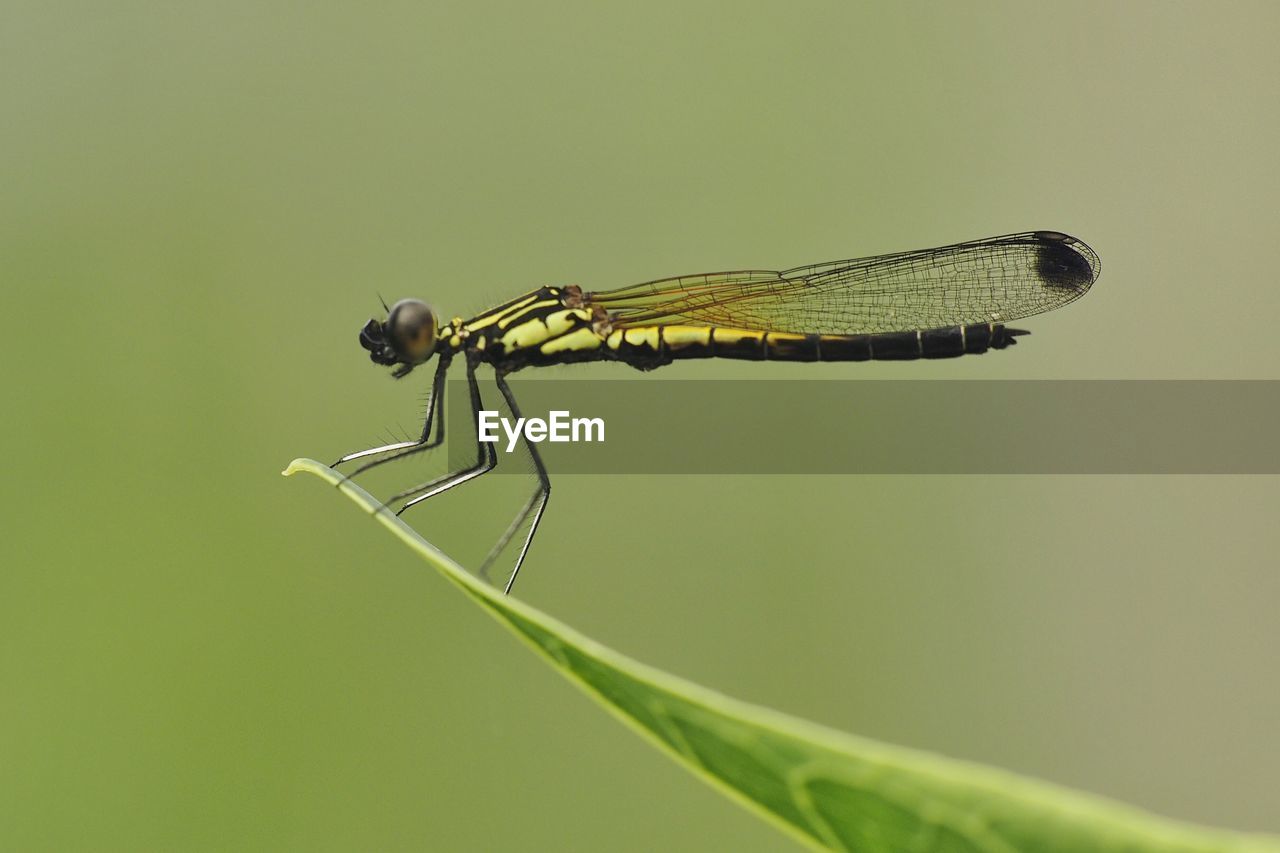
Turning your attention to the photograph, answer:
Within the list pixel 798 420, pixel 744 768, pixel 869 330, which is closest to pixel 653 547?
pixel 798 420

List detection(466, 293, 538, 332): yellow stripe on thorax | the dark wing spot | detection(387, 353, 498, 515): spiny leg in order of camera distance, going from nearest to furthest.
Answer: detection(387, 353, 498, 515): spiny leg, detection(466, 293, 538, 332): yellow stripe on thorax, the dark wing spot

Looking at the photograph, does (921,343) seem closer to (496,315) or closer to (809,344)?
(809,344)

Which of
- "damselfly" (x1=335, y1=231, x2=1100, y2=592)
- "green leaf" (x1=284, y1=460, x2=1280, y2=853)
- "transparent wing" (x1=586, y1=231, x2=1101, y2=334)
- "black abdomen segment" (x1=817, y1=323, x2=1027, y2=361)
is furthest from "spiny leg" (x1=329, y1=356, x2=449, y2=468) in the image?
"green leaf" (x1=284, y1=460, x2=1280, y2=853)

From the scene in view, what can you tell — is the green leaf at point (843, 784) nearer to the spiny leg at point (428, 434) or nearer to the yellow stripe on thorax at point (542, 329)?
the spiny leg at point (428, 434)

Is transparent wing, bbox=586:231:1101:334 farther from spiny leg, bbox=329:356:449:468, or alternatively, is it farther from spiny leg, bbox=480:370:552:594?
spiny leg, bbox=329:356:449:468

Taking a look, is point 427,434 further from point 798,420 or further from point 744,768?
point 798,420

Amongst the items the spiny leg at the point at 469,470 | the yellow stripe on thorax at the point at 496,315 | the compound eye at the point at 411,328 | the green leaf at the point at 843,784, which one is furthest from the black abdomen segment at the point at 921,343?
the green leaf at the point at 843,784
